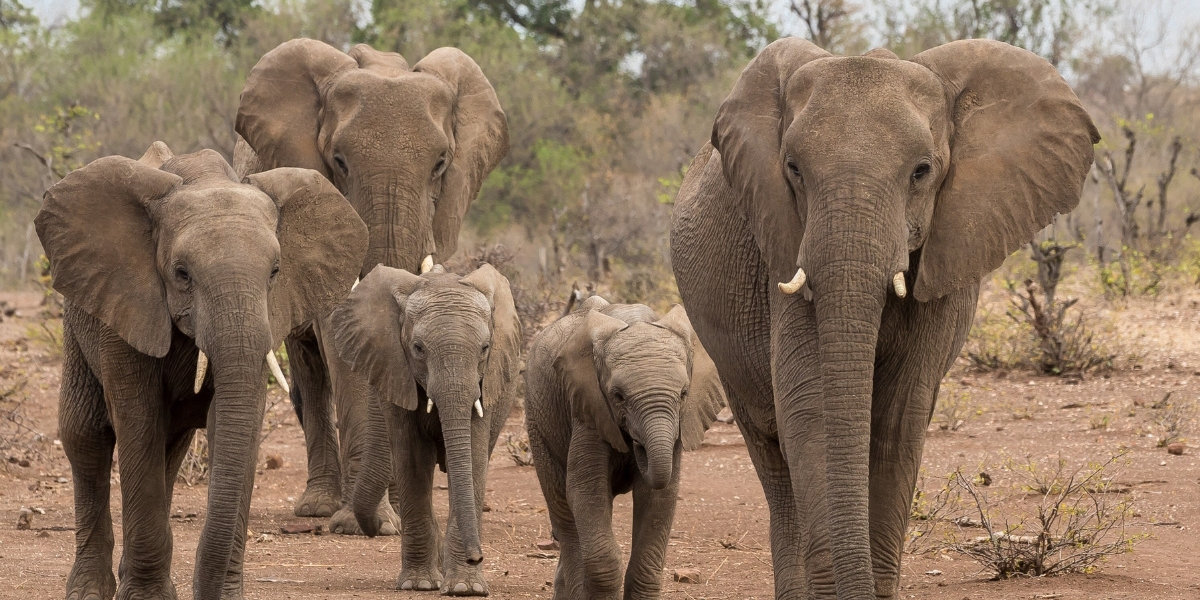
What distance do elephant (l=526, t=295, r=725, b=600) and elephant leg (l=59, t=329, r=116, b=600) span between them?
1.52m

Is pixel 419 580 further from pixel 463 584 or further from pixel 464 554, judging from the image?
pixel 464 554

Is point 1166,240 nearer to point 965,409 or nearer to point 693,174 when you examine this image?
point 965,409

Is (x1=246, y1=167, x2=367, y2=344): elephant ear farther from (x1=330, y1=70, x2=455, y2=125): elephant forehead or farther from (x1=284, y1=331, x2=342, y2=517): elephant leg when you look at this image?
(x1=284, y1=331, x2=342, y2=517): elephant leg

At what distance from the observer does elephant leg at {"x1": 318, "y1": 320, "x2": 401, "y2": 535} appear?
759cm

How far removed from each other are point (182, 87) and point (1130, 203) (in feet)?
47.8

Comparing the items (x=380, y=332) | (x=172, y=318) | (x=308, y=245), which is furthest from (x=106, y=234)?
(x=380, y=332)

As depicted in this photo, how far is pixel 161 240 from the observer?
17.4 feet

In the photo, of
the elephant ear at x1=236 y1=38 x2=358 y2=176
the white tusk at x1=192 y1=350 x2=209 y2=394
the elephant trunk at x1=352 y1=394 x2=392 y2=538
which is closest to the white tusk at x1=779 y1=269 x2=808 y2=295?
the white tusk at x1=192 y1=350 x2=209 y2=394

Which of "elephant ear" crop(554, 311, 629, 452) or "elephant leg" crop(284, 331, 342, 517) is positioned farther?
"elephant leg" crop(284, 331, 342, 517)

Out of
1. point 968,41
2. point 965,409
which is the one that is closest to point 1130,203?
point 965,409

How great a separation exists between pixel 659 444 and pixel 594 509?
387 mm

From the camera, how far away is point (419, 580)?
6.52 m

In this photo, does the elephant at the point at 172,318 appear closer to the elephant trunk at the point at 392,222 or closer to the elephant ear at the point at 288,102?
the elephant trunk at the point at 392,222

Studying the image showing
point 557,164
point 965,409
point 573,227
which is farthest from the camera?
point 557,164
